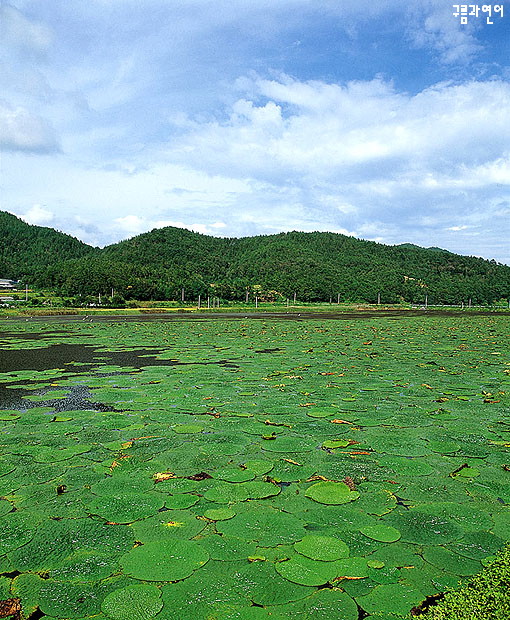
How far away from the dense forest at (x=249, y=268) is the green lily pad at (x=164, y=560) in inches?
2023

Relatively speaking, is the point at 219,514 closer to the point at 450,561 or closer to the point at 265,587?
the point at 265,587

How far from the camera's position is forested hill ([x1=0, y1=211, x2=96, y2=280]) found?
7519 cm

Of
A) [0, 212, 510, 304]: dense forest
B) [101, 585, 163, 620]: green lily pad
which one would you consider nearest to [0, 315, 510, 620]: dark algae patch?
[101, 585, 163, 620]: green lily pad

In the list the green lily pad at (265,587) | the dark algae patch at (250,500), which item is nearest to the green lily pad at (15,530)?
the dark algae patch at (250,500)

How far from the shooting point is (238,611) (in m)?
1.85

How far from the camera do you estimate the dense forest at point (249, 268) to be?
58.3 meters

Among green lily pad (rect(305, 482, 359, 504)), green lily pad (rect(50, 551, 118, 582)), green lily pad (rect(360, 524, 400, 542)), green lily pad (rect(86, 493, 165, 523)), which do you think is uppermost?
green lily pad (rect(305, 482, 359, 504))

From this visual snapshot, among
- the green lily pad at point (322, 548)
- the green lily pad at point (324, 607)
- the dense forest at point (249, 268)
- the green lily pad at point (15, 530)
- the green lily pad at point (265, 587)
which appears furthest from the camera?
the dense forest at point (249, 268)

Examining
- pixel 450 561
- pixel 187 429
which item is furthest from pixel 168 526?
pixel 187 429

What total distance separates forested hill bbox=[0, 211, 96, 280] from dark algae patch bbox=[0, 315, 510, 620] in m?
74.0

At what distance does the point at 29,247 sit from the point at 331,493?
311ft

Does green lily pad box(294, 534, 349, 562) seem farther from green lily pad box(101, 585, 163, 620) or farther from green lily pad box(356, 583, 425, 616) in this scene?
green lily pad box(101, 585, 163, 620)

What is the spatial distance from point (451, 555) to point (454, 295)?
8285cm

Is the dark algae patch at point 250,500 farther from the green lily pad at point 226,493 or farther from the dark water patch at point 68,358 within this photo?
the dark water patch at point 68,358
